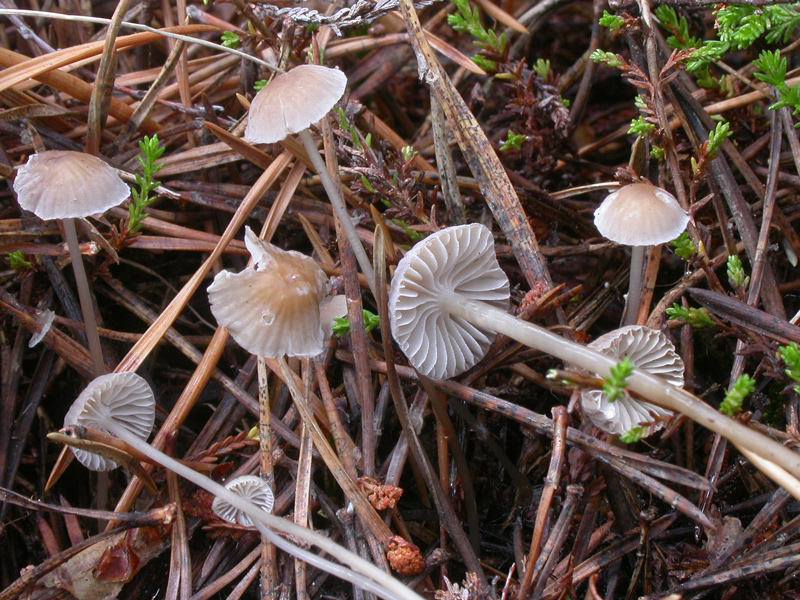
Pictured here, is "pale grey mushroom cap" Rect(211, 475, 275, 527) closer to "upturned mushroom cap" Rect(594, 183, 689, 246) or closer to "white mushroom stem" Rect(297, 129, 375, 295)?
"white mushroom stem" Rect(297, 129, 375, 295)

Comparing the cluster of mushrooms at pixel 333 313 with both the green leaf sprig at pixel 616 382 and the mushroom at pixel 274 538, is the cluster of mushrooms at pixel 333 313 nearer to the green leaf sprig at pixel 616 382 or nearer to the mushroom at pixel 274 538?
the mushroom at pixel 274 538

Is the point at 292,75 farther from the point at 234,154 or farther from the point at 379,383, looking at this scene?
the point at 379,383

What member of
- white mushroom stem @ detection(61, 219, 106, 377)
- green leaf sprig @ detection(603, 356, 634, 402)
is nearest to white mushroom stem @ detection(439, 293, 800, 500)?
green leaf sprig @ detection(603, 356, 634, 402)

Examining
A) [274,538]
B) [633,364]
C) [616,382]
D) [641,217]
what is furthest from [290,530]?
[641,217]

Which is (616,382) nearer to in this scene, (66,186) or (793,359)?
(793,359)

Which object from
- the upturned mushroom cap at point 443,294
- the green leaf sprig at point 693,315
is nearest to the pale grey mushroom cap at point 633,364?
the green leaf sprig at point 693,315

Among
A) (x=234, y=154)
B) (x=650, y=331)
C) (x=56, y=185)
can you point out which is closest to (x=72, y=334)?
(x=56, y=185)
